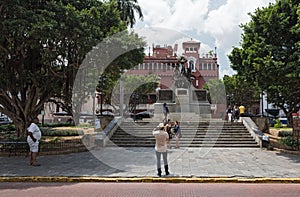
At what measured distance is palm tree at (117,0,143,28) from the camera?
3003cm

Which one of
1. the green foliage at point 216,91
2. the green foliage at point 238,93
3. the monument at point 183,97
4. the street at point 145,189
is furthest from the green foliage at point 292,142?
the green foliage at point 216,91

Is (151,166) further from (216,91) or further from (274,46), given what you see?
(216,91)

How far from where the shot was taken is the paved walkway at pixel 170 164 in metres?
9.72

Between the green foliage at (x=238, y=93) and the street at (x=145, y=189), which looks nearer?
the street at (x=145, y=189)

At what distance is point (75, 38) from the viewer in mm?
13133

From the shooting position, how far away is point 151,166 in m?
11.0

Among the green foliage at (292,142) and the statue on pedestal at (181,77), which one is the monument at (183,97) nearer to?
the statue on pedestal at (181,77)

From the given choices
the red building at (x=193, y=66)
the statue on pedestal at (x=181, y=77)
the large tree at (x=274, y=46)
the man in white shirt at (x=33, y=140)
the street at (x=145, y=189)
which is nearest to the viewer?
the street at (x=145, y=189)

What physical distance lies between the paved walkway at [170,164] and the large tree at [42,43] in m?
3.57

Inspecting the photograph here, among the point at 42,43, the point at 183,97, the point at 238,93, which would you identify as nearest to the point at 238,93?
the point at 238,93

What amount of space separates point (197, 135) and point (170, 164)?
25.0 feet

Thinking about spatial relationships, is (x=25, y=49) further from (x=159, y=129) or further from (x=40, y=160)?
(x=159, y=129)

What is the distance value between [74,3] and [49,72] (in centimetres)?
343

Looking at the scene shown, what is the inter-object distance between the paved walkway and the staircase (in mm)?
2117
